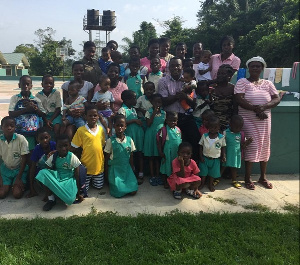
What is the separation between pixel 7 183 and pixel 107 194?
4.21 ft

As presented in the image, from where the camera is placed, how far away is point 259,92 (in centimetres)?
375

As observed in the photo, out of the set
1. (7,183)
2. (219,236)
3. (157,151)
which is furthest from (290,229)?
(7,183)

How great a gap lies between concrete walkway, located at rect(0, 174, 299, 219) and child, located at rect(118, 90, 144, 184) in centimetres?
57

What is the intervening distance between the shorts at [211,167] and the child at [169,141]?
414 mm

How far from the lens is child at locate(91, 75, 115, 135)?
12.9 feet

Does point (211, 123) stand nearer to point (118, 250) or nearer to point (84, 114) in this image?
point (84, 114)

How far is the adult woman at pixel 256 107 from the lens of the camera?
3.70m

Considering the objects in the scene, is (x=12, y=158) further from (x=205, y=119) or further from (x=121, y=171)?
(x=205, y=119)

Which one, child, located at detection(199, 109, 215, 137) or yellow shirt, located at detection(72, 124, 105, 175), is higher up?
child, located at detection(199, 109, 215, 137)

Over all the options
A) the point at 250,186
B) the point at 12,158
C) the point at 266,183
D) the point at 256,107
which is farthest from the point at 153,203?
the point at 12,158

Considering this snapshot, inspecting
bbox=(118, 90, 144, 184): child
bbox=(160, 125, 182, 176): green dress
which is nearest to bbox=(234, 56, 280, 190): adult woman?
bbox=(160, 125, 182, 176): green dress

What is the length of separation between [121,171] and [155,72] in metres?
1.59

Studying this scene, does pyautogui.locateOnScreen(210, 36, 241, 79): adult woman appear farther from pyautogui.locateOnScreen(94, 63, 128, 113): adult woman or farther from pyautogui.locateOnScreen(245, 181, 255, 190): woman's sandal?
pyautogui.locateOnScreen(245, 181, 255, 190): woman's sandal

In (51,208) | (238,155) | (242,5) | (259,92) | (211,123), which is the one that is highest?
(242,5)
